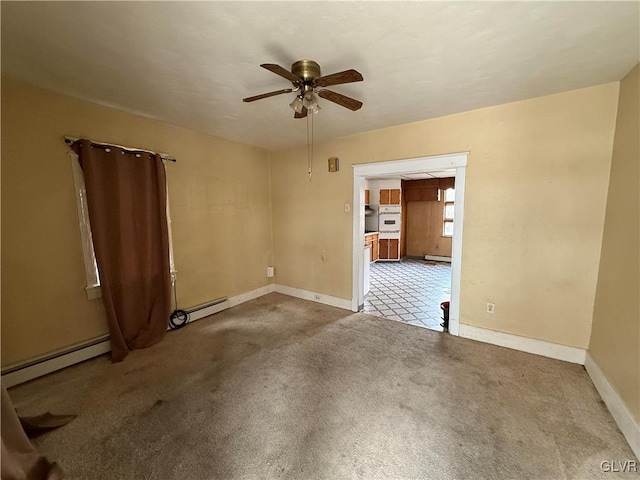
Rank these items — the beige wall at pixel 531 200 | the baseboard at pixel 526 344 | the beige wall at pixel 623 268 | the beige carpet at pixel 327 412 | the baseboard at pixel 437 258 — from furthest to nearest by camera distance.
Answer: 1. the baseboard at pixel 437 258
2. the baseboard at pixel 526 344
3. the beige wall at pixel 531 200
4. the beige wall at pixel 623 268
5. the beige carpet at pixel 327 412

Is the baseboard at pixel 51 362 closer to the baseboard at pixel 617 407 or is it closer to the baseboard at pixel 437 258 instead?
the baseboard at pixel 617 407

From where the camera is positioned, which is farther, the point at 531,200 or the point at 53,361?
the point at 531,200

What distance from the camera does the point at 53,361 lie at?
2240 mm

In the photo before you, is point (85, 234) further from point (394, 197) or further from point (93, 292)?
point (394, 197)

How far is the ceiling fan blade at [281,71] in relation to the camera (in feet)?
4.49

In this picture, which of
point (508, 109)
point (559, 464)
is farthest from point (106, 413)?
point (508, 109)

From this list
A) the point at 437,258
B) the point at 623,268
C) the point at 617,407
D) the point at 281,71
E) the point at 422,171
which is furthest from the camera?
the point at 437,258

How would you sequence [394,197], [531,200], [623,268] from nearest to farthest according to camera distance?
[623,268] < [531,200] < [394,197]

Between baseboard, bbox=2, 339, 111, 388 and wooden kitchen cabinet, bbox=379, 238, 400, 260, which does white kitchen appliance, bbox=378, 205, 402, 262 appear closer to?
wooden kitchen cabinet, bbox=379, 238, 400, 260

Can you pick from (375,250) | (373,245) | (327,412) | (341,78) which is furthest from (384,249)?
(341,78)

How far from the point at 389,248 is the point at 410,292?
261 cm

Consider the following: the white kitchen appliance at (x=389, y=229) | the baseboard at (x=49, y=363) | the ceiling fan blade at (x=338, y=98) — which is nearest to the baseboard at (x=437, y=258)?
the white kitchen appliance at (x=389, y=229)

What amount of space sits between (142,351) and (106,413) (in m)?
0.85

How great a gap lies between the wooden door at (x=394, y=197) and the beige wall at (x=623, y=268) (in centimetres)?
479
